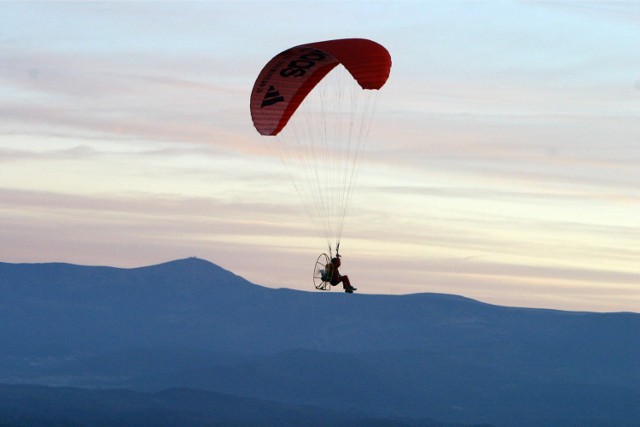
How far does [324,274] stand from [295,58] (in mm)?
12166

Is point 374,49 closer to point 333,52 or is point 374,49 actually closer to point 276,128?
point 333,52

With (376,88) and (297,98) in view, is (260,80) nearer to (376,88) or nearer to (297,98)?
(297,98)

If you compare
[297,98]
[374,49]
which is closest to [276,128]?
[297,98]

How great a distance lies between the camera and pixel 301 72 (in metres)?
65.1

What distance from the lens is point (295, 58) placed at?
64438 mm

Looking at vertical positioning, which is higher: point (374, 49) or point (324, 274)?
point (374, 49)

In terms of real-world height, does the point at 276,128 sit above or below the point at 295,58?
below

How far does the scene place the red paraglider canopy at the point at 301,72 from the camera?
6322 centimetres

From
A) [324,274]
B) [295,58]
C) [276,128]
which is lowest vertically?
[324,274]

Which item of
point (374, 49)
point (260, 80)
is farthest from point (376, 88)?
point (260, 80)

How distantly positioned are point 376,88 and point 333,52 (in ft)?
10.4

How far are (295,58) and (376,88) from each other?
15.8 ft

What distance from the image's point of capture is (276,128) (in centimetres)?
6400

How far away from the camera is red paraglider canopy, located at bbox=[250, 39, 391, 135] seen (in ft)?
207
